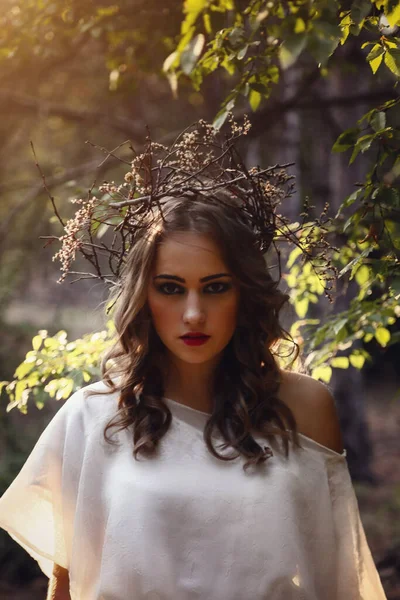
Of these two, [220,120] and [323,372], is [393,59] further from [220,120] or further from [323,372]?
[323,372]

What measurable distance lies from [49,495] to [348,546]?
3.16ft

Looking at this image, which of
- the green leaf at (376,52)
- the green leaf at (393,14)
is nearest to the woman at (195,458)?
the green leaf at (376,52)

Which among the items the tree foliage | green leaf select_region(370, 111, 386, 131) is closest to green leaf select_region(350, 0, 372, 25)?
the tree foliage

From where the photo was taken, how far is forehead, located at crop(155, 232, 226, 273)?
2.05 metres

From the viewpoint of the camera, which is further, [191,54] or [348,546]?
[348,546]

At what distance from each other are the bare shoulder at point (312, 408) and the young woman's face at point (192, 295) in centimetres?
32

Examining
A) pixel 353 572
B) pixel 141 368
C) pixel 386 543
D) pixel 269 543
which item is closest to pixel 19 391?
pixel 141 368

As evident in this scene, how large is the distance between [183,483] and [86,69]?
6447 mm

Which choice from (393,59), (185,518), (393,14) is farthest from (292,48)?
(185,518)

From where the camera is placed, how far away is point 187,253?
2.07m

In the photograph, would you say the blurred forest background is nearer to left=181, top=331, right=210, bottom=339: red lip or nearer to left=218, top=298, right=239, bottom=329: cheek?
left=218, top=298, right=239, bottom=329: cheek

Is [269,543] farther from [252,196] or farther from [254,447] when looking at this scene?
[252,196]

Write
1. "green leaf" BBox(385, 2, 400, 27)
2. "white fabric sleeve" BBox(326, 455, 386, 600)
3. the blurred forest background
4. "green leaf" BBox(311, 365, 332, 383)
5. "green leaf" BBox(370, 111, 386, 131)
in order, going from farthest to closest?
1. "green leaf" BBox(311, 365, 332, 383)
2. "white fabric sleeve" BBox(326, 455, 386, 600)
3. the blurred forest background
4. "green leaf" BBox(370, 111, 386, 131)
5. "green leaf" BBox(385, 2, 400, 27)

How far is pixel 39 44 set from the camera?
14.5 ft
